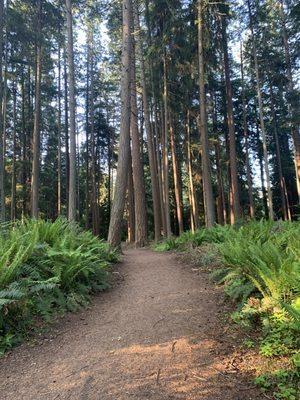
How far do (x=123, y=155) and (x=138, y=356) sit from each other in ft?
24.8

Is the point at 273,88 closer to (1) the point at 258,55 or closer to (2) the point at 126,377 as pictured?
(1) the point at 258,55

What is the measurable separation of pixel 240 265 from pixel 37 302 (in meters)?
3.41

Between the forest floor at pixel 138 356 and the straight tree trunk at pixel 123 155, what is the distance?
4.55 m

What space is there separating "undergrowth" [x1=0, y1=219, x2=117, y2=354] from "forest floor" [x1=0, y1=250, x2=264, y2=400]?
276mm

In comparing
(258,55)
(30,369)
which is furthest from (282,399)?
(258,55)

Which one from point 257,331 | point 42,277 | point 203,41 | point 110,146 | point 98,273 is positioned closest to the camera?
point 257,331

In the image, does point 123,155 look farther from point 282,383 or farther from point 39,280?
point 282,383

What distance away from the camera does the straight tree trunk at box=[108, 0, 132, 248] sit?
10.4 m

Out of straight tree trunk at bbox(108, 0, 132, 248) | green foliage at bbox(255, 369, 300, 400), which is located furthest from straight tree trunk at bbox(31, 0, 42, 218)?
green foliage at bbox(255, 369, 300, 400)

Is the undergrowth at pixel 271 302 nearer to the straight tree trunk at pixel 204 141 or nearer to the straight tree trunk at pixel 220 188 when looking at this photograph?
the straight tree trunk at pixel 204 141

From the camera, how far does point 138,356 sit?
382cm

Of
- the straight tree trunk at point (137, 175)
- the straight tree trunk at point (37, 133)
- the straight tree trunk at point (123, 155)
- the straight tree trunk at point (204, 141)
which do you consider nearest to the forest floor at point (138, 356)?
the straight tree trunk at point (123, 155)

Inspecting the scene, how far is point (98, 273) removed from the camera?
6902mm

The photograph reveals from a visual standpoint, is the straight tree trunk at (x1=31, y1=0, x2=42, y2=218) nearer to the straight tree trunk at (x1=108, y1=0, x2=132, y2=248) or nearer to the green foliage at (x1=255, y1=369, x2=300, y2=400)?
the straight tree trunk at (x1=108, y1=0, x2=132, y2=248)
